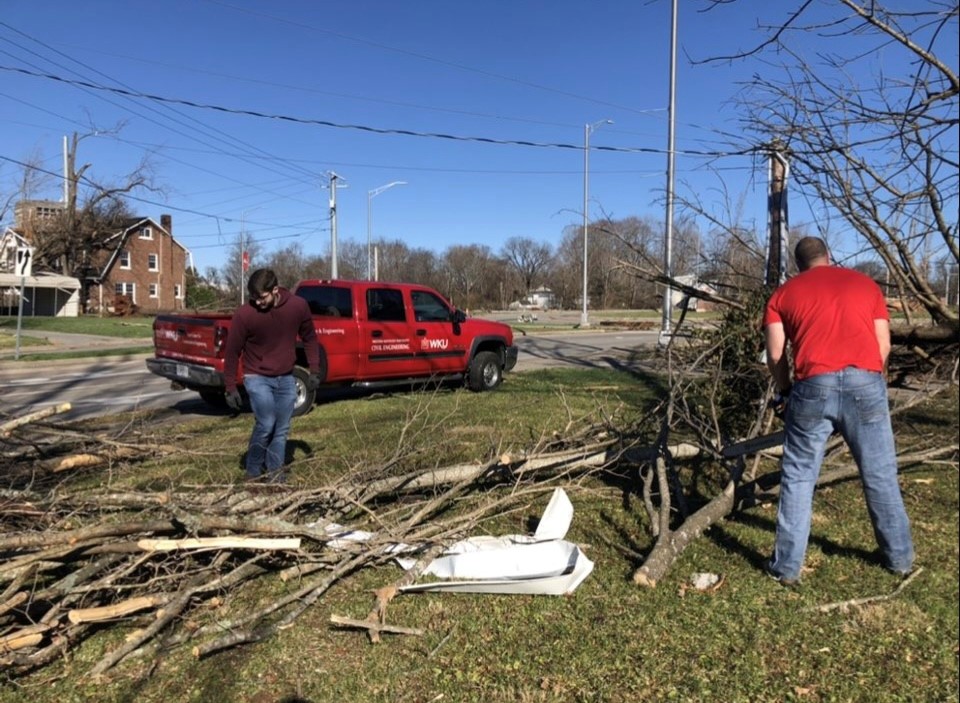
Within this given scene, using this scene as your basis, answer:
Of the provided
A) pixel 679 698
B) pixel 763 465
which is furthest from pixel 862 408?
pixel 763 465

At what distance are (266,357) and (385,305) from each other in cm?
494

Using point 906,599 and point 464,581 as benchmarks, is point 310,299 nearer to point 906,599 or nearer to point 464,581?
point 464,581

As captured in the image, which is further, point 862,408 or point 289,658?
point 862,408

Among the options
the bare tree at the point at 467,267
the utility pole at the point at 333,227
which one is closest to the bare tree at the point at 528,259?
the bare tree at the point at 467,267

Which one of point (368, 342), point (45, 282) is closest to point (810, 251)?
point (368, 342)

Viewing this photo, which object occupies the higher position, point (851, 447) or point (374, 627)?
point (851, 447)

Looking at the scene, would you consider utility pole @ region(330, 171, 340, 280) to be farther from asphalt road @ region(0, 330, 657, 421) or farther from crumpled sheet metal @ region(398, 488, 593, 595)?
crumpled sheet metal @ region(398, 488, 593, 595)

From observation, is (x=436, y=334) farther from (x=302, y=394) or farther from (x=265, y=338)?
(x=265, y=338)

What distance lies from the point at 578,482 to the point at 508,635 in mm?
1934

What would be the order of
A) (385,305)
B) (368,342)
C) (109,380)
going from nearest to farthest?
(368,342) → (385,305) → (109,380)

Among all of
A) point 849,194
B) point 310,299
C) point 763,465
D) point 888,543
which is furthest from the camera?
point 310,299

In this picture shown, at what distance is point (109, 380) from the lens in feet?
46.9

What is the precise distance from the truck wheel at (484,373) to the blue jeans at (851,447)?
25.6 ft

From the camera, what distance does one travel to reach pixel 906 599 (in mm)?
3617
